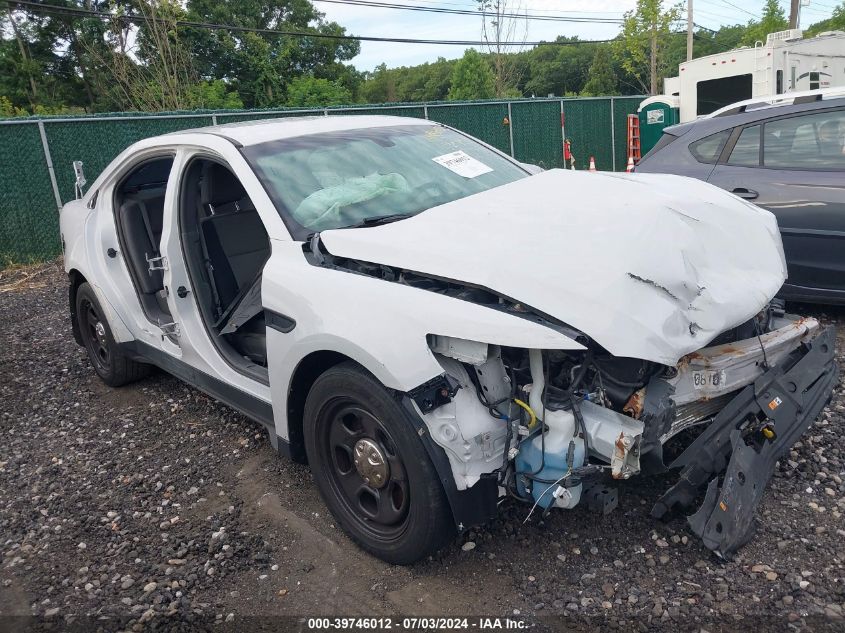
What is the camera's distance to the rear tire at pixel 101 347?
467 cm

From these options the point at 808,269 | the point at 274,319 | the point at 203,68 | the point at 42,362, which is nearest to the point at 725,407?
the point at 274,319

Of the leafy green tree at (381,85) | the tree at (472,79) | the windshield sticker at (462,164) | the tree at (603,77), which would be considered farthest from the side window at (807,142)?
the leafy green tree at (381,85)

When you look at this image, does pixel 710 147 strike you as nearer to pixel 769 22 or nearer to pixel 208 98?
pixel 208 98

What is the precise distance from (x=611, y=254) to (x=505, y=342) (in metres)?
0.54

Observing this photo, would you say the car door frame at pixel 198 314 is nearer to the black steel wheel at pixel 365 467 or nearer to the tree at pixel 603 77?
the black steel wheel at pixel 365 467

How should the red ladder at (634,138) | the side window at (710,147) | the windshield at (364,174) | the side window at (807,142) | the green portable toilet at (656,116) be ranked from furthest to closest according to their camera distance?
the red ladder at (634,138) < the green portable toilet at (656,116) < the side window at (710,147) < the side window at (807,142) < the windshield at (364,174)

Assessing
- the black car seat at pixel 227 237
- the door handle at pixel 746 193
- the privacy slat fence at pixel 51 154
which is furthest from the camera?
the privacy slat fence at pixel 51 154

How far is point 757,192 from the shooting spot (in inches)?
188

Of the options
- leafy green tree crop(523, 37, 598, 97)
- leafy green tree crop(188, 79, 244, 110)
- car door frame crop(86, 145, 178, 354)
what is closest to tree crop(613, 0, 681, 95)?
leafy green tree crop(188, 79, 244, 110)

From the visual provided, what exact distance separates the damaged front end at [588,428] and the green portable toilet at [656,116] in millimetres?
14180

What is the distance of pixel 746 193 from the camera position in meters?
4.80

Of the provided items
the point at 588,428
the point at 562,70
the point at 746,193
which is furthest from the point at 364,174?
the point at 562,70

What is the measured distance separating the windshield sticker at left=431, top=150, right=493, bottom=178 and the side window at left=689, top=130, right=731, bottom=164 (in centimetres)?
222

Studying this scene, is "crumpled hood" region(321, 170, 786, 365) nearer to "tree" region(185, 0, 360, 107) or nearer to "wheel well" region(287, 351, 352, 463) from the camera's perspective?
"wheel well" region(287, 351, 352, 463)
